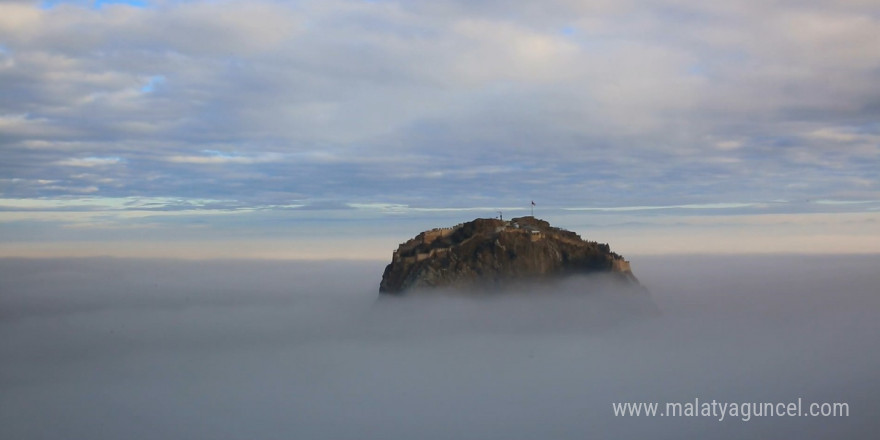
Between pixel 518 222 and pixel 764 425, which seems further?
pixel 518 222

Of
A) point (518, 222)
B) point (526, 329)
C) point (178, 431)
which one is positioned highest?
point (518, 222)

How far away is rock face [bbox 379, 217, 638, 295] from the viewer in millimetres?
169000

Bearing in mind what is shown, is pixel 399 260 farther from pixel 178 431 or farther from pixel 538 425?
pixel 178 431

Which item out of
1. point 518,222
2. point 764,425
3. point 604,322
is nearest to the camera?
point 764,425

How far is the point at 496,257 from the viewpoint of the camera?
170 meters

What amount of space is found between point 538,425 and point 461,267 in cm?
4251

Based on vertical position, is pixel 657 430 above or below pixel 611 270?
below

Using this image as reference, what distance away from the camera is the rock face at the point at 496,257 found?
169 metres

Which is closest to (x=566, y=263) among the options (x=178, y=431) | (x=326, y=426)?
(x=326, y=426)

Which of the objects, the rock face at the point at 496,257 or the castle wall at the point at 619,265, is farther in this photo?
the castle wall at the point at 619,265

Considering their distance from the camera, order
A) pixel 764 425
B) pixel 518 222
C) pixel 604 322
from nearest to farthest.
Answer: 1. pixel 764 425
2. pixel 518 222
3. pixel 604 322

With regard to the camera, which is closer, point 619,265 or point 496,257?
point 496,257

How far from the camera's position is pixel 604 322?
190 metres

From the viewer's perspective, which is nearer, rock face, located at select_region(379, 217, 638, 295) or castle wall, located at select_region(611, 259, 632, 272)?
rock face, located at select_region(379, 217, 638, 295)
